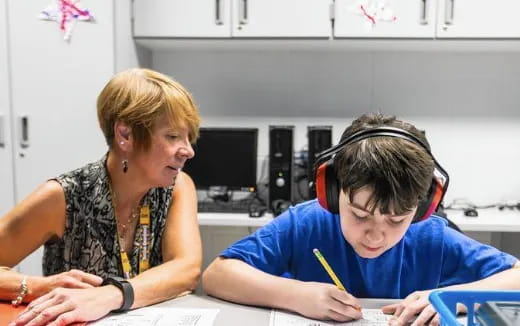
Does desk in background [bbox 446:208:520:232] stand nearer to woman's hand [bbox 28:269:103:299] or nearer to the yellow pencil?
the yellow pencil

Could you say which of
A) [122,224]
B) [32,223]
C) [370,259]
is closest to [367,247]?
[370,259]

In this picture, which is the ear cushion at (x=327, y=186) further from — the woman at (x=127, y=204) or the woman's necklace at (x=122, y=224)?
the woman's necklace at (x=122, y=224)

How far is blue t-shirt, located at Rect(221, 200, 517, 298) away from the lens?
A: 1.07m

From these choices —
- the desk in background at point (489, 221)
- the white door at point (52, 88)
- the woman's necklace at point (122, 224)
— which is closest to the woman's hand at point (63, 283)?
the woman's necklace at point (122, 224)

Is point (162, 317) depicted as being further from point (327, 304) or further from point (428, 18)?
point (428, 18)

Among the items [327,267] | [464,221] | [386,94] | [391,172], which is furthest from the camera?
[386,94]

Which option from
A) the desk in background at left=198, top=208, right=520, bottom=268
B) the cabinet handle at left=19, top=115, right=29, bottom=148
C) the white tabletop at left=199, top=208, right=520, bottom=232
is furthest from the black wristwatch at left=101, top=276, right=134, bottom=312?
the cabinet handle at left=19, top=115, right=29, bottom=148

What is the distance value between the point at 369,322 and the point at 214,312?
32 cm

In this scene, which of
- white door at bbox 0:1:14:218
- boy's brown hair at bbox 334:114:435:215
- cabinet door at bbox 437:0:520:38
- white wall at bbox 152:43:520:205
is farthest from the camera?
white wall at bbox 152:43:520:205

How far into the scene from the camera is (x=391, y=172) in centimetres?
83

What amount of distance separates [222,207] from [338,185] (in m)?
1.54

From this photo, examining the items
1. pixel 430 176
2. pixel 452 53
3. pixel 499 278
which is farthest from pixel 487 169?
pixel 430 176

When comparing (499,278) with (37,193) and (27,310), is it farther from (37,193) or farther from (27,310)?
(37,193)

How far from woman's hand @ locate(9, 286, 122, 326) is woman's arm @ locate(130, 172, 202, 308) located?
0.07 meters
